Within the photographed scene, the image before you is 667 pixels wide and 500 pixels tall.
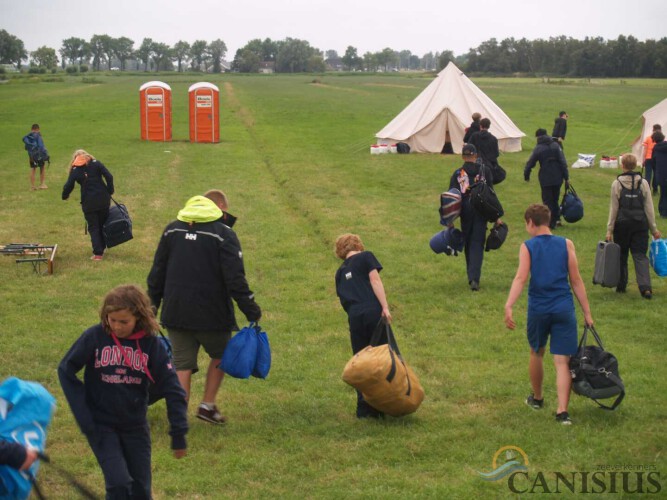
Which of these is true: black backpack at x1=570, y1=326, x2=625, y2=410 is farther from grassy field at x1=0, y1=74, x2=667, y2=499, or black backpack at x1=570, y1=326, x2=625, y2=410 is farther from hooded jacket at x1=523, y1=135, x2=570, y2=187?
hooded jacket at x1=523, y1=135, x2=570, y2=187

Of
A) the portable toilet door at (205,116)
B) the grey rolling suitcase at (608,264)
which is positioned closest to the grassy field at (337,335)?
the grey rolling suitcase at (608,264)

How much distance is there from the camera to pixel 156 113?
34000 millimetres

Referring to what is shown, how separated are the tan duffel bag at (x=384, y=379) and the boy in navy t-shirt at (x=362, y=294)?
0.17 meters

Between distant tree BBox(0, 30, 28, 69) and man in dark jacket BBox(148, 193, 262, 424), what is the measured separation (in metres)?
186

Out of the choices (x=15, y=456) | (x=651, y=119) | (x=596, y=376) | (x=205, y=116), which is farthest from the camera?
(x=205, y=116)

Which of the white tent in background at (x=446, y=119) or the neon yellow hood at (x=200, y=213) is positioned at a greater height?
the neon yellow hood at (x=200, y=213)

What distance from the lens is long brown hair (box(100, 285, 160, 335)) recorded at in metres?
5.29

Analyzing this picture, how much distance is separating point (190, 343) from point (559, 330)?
310 cm

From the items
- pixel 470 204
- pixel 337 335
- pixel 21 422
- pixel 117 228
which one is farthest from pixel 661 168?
pixel 21 422

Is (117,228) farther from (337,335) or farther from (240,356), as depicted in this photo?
(240,356)

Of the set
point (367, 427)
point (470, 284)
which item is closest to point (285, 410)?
point (367, 427)

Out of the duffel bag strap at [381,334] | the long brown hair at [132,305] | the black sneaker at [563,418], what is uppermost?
the long brown hair at [132,305]

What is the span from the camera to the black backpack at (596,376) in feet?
25.1

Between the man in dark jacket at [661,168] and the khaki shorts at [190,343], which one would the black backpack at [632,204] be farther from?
the man in dark jacket at [661,168]
